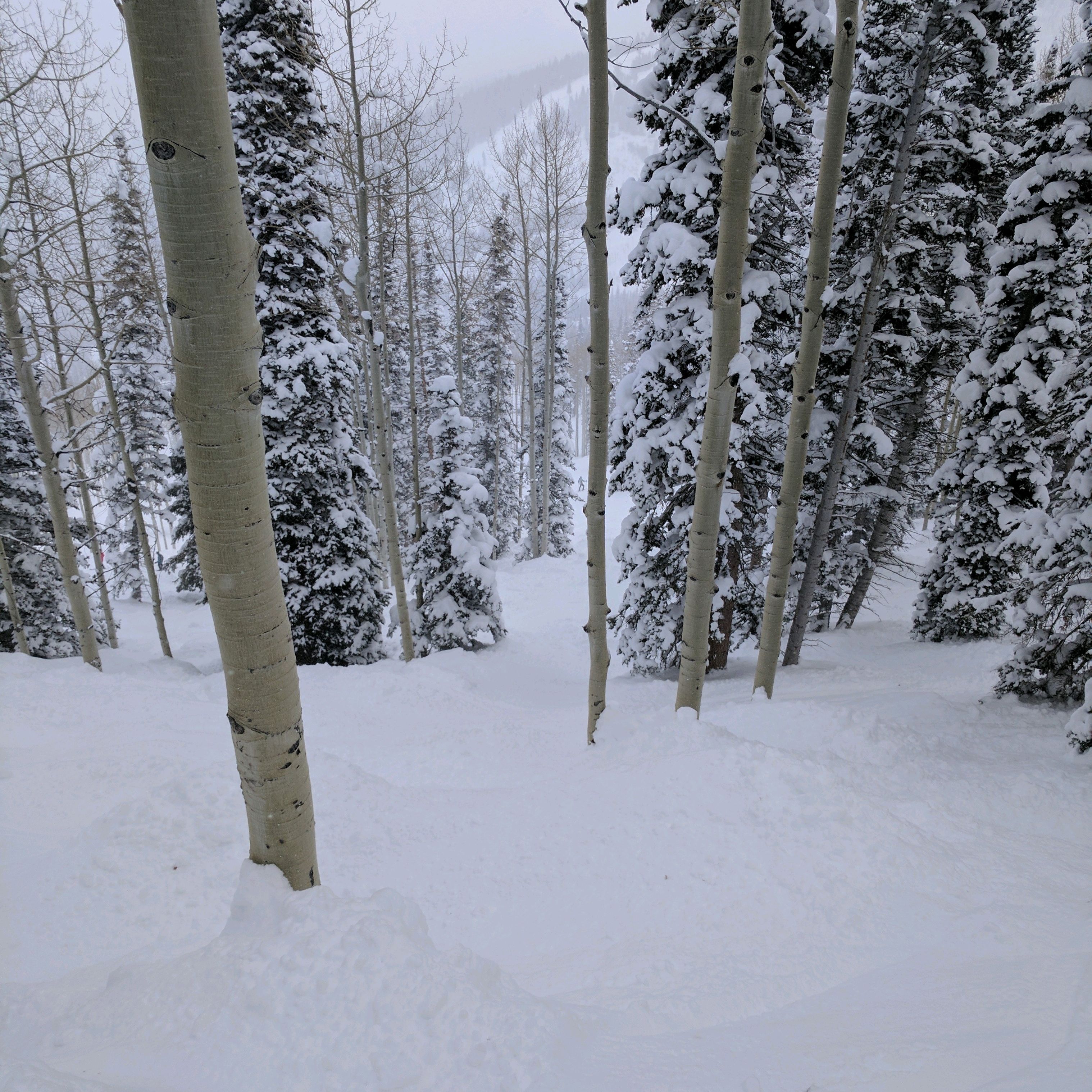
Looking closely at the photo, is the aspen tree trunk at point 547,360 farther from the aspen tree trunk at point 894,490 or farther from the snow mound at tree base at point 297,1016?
the snow mound at tree base at point 297,1016

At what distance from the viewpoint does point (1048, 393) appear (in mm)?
7957

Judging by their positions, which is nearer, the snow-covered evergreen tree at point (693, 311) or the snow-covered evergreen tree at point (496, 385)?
the snow-covered evergreen tree at point (693, 311)

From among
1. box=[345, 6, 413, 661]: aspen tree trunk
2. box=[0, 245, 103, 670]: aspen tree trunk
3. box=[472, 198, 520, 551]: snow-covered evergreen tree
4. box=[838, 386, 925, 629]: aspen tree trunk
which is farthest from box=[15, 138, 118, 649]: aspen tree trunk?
box=[838, 386, 925, 629]: aspen tree trunk

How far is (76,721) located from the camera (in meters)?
6.89

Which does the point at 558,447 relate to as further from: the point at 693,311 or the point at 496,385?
the point at 693,311

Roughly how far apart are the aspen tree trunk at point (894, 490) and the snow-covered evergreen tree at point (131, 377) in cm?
1357

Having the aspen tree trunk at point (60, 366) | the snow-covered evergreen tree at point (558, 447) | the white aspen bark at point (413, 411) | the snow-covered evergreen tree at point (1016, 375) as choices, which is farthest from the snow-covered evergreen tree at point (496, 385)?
the snow-covered evergreen tree at point (1016, 375)

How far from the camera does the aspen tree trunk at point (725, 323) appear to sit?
4.11 m

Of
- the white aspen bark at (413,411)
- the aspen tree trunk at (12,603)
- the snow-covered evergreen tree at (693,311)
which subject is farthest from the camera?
the white aspen bark at (413,411)

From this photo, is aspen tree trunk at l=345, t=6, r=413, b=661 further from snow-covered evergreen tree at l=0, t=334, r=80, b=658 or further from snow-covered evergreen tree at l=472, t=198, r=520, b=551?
snow-covered evergreen tree at l=472, t=198, r=520, b=551

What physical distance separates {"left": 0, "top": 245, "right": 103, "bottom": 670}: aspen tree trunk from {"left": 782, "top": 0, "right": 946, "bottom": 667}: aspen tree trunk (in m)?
12.1

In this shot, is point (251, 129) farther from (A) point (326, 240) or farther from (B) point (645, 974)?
(B) point (645, 974)

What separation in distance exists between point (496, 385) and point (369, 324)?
759 inches

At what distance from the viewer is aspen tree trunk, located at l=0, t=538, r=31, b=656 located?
1102cm
